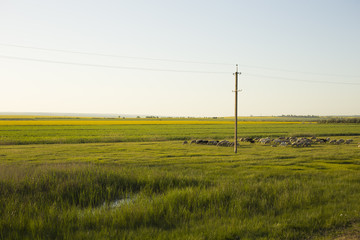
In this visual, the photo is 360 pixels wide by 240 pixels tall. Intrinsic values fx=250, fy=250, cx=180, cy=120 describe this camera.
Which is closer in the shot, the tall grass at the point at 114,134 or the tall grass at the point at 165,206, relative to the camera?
the tall grass at the point at 165,206

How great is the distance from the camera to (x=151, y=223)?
27.1ft

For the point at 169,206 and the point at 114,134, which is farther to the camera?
the point at 114,134

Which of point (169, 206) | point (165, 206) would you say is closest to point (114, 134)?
point (165, 206)

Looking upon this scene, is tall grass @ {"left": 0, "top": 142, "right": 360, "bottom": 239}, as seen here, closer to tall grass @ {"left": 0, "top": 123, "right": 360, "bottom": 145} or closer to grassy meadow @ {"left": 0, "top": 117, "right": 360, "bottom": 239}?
grassy meadow @ {"left": 0, "top": 117, "right": 360, "bottom": 239}

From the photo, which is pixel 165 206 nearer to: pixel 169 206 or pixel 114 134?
pixel 169 206

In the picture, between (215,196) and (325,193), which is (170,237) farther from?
(325,193)

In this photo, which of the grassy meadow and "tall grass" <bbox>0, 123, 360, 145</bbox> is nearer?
the grassy meadow

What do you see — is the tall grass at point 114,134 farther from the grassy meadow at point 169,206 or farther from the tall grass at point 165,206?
the grassy meadow at point 169,206

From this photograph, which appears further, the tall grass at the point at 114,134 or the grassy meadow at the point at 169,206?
the tall grass at the point at 114,134

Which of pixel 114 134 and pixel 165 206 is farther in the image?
pixel 114 134

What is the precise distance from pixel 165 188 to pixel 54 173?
19.1 ft

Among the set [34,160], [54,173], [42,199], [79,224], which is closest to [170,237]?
[79,224]

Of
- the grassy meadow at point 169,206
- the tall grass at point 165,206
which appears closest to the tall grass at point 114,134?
the tall grass at point 165,206

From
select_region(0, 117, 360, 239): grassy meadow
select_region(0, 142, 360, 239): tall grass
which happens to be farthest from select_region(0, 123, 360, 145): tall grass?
select_region(0, 117, 360, 239): grassy meadow
